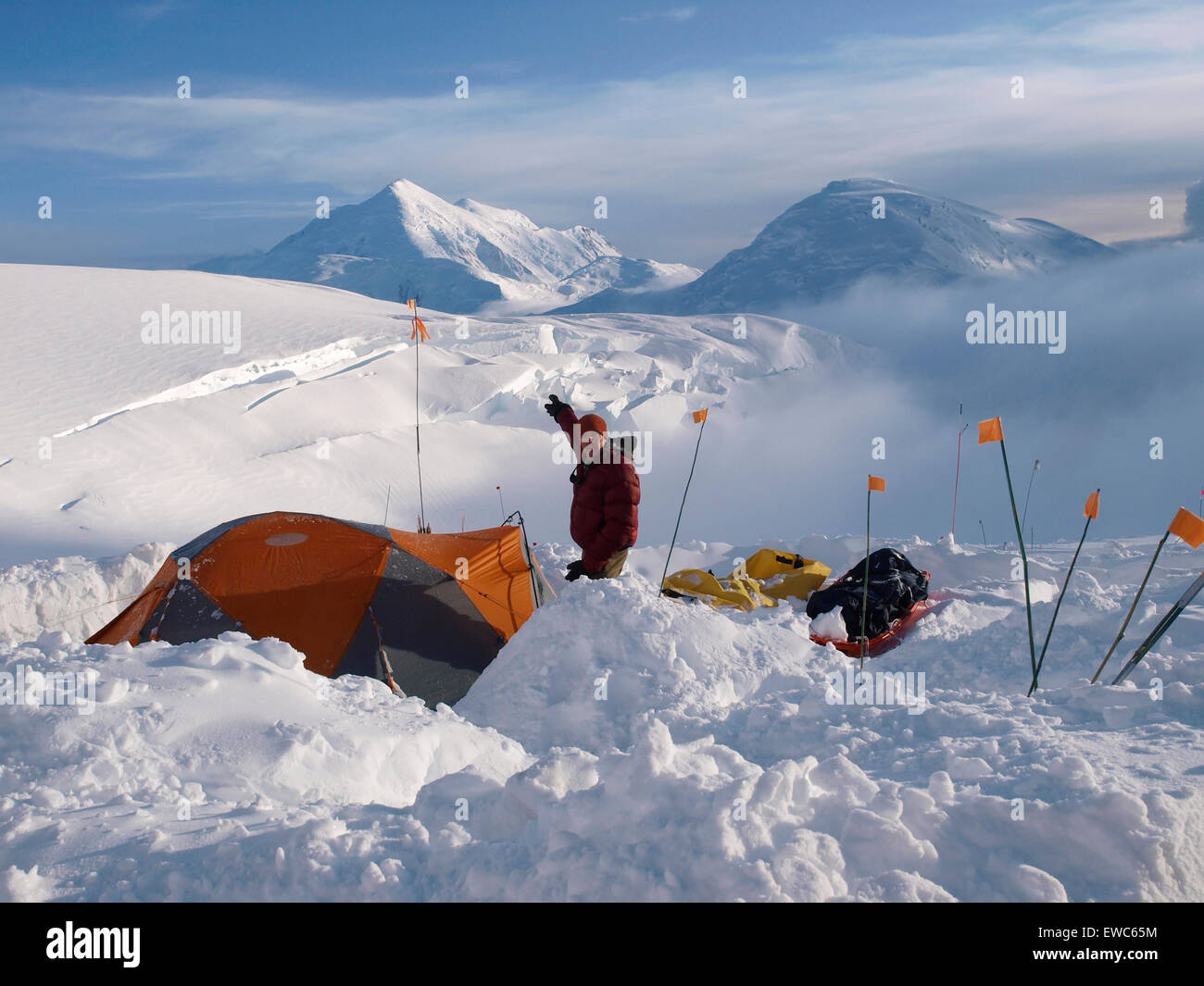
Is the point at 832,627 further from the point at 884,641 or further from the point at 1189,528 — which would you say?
the point at 1189,528

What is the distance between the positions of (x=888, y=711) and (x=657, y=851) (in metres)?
1.92

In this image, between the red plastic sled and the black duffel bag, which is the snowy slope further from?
the red plastic sled

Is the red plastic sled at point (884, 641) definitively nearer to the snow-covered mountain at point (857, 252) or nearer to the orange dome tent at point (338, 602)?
the orange dome tent at point (338, 602)

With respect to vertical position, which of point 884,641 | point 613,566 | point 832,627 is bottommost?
point 884,641

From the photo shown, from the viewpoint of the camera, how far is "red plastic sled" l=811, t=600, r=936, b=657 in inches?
228

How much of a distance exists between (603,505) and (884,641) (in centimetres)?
208

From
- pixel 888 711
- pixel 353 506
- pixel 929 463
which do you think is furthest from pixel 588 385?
pixel 888 711

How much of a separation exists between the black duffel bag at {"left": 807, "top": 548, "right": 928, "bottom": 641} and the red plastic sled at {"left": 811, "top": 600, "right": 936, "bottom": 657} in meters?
0.03

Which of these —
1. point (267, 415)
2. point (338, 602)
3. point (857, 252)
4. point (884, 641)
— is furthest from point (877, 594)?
point (857, 252)

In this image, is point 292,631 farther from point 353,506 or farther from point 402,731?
point 353,506

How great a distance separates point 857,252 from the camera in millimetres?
76000

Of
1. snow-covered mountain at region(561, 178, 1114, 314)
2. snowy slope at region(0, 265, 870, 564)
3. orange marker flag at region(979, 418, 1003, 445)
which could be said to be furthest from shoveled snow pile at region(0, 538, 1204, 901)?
snow-covered mountain at region(561, 178, 1114, 314)

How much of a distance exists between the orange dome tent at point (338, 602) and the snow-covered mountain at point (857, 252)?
6359 centimetres
